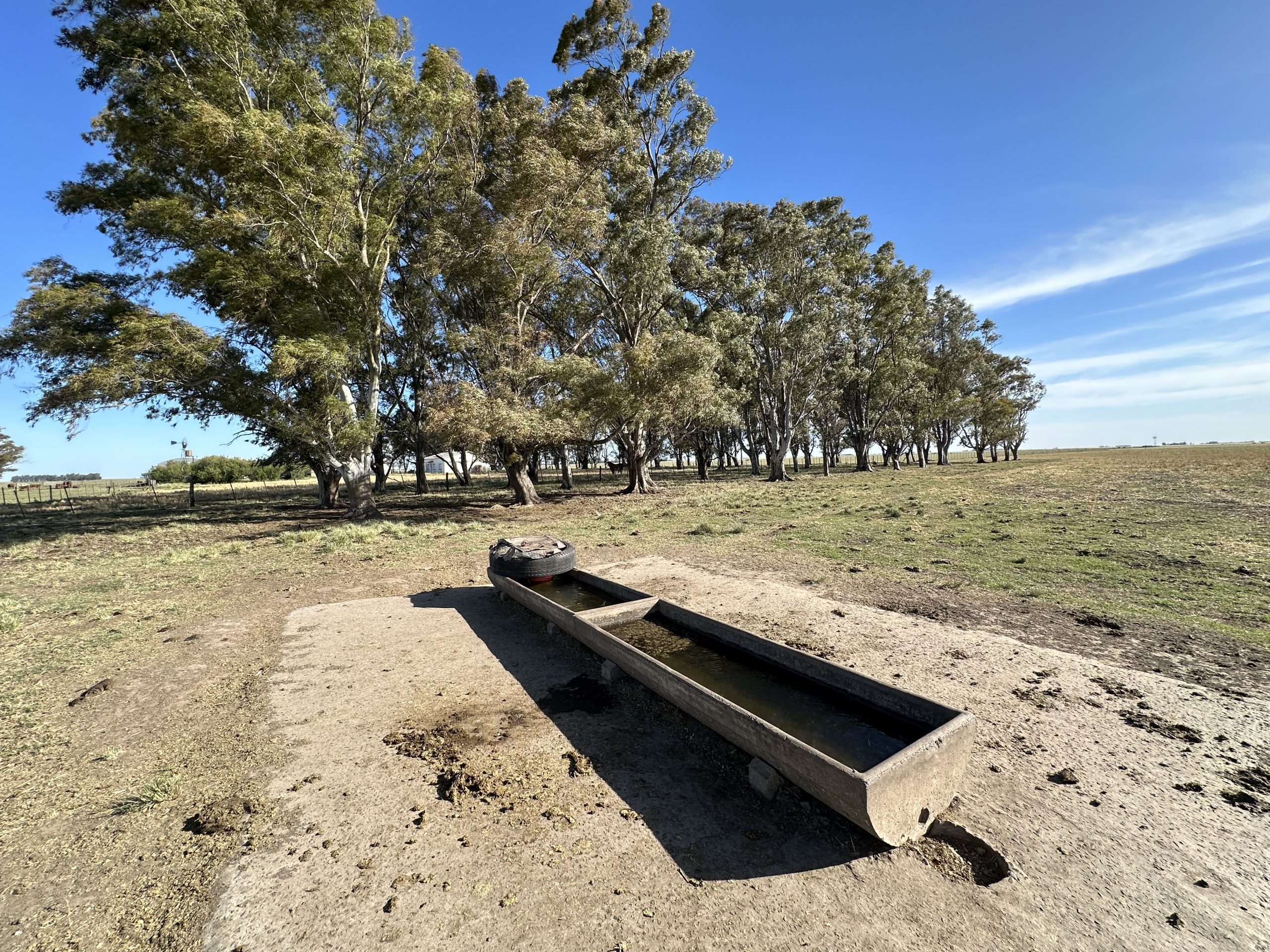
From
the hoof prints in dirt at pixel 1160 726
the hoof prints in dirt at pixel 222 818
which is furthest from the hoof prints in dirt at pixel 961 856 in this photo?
the hoof prints in dirt at pixel 222 818

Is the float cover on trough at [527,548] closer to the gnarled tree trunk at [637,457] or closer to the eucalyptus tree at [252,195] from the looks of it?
the eucalyptus tree at [252,195]

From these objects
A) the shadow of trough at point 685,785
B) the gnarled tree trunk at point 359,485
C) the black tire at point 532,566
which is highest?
the gnarled tree trunk at point 359,485

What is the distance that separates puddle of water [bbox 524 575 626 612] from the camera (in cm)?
728

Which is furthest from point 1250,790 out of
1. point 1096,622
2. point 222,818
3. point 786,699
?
point 222,818

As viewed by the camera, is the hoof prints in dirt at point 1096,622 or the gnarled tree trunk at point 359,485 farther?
the gnarled tree trunk at point 359,485

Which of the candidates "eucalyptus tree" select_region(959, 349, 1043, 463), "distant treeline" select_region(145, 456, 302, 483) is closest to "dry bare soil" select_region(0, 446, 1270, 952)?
"eucalyptus tree" select_region(959, 349, 1043, 463)

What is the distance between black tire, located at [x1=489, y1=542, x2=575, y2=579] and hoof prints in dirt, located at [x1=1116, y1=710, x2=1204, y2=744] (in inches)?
258

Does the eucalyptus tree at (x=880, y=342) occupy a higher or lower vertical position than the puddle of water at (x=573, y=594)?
higher

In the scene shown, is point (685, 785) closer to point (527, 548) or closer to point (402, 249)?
point (527, 548)

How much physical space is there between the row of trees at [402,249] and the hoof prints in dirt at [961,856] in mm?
16014

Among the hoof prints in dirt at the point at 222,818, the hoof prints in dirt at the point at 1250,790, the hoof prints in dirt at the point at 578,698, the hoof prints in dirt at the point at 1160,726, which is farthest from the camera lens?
the hoof prints in dirt at the point at 578,698

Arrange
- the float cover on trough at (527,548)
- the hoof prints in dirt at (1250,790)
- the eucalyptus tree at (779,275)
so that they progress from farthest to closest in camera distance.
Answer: the eucalyptus tree at (779,275), the float cover on trough at (527,548), the hoof prints in dirt at (1250,790)

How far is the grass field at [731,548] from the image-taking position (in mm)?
6562

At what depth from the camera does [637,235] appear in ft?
70.8
